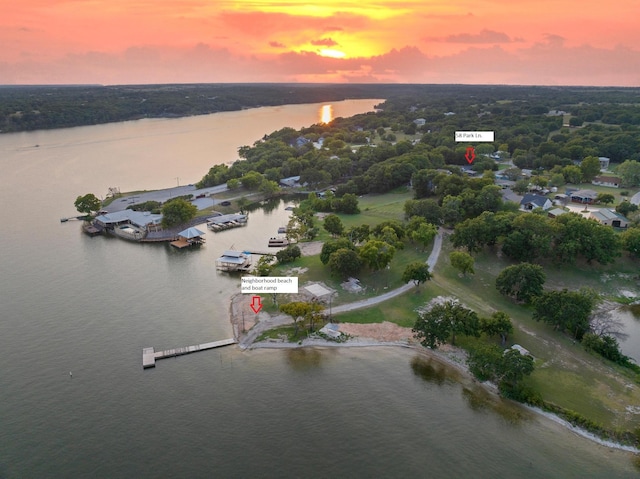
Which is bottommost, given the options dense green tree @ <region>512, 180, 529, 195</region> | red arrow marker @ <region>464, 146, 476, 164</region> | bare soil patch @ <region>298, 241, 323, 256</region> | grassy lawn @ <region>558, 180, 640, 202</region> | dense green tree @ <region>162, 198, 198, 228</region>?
bare soil patch @ <region>298, 241, 323, 256</region>

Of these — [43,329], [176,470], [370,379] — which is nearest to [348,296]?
[370,379]

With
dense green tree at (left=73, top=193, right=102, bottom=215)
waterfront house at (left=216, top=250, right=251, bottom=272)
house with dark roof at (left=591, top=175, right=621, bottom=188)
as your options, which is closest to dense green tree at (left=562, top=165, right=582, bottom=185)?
house with dark roof at (left=591, top=175, right=621, bottom=188)

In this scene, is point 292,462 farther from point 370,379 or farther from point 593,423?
point 593,423

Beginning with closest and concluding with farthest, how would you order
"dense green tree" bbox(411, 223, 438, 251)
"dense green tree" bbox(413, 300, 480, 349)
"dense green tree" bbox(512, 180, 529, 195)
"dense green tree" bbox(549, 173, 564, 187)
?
"dense green tree" bbox(413, 300, 480, 349) → "dense green tree" bbox(411, 223, 438, 251) → "dense green tree" bbox(512, 180, 529, 195) → "dense green tree" bbox(549, 173, 564, 187)

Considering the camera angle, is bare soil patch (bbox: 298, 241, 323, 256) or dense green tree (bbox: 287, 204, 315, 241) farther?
dense green tree (bbox: 287, 204, 315, 241)

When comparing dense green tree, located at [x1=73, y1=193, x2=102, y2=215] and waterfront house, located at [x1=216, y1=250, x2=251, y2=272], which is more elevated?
dense green tree, located at [x1=73, y1=193, x2=102, y2=215]

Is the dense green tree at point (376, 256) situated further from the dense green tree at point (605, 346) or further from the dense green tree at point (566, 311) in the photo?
the dense green tree at point (605, 346)

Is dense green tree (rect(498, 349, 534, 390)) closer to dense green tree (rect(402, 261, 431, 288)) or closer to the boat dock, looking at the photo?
dense green tree (rect(402, 261, 431, 288))
